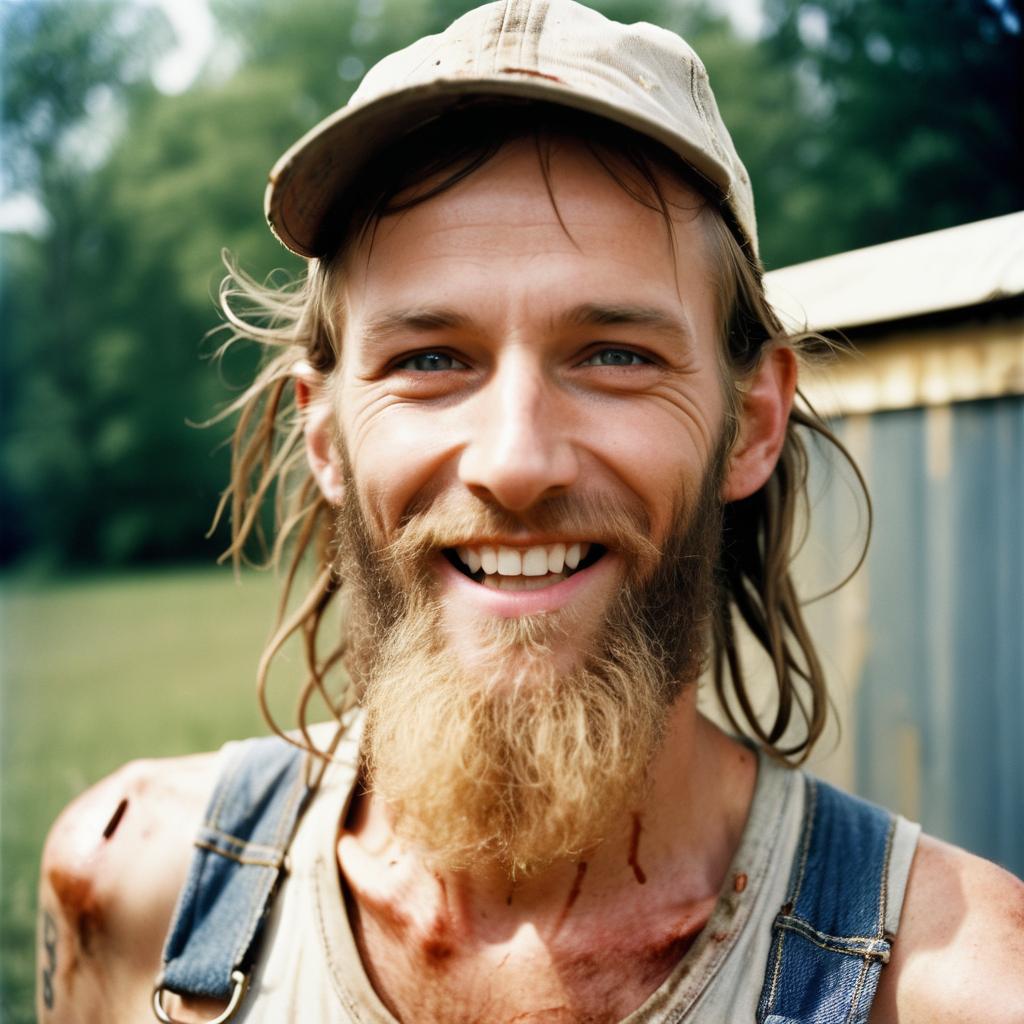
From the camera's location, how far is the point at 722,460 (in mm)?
1859

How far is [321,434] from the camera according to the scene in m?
2.03

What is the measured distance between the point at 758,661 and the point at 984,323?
1.03m

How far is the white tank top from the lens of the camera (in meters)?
1.61

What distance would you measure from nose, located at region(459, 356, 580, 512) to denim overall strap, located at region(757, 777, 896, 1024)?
727 mm

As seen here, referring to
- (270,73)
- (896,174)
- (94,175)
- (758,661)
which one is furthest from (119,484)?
(758,661)

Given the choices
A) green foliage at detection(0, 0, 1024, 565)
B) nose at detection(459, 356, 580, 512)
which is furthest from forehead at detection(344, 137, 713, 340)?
green foliage at detection(0, 0, 1024, 565)

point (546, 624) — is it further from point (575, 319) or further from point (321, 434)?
point (321, 434)

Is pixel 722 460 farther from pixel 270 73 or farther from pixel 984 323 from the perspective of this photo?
pixel 270 73

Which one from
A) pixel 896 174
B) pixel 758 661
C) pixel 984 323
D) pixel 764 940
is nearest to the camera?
pixel 764 940

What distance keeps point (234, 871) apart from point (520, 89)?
1386mm

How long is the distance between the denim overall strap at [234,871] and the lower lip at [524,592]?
0.58 m

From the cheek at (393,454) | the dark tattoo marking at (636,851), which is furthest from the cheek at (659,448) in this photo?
the dark tattoo marking at (636,851)

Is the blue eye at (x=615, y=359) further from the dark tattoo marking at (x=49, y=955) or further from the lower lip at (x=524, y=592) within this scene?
the dark tattoo marking at (x=49, y=955)

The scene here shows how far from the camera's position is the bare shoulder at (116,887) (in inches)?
77.0
